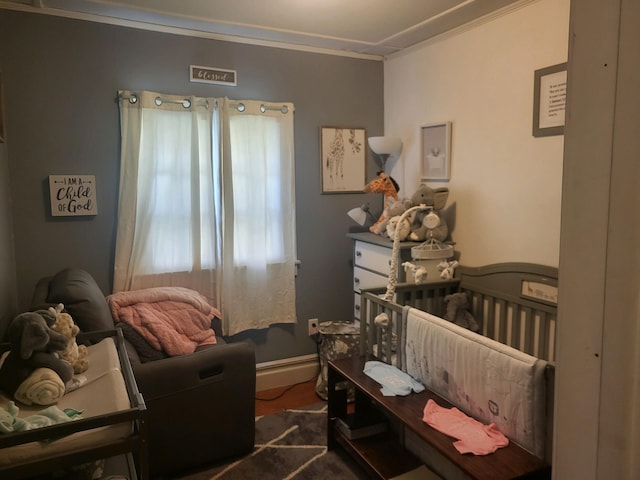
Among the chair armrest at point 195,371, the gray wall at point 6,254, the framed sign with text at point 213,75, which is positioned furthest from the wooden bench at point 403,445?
the framed sign with text at point 213,75

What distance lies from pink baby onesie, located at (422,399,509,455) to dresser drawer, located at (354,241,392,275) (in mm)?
1099

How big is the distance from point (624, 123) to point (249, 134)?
2760 mm

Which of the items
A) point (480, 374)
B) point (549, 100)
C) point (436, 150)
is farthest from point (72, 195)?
point (549, 100)

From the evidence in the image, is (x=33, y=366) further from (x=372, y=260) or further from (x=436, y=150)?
(x=436, y=150)

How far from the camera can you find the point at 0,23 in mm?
2451

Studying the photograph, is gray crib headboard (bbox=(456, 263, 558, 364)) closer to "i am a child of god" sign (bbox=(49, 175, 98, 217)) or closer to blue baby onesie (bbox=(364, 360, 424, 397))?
blue baby onesie (bbox=(364, 360, 424, 397))

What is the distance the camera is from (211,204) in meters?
3.01

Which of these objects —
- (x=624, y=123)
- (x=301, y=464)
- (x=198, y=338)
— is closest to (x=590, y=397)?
(x=624, y=123)

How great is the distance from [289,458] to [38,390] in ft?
4.72

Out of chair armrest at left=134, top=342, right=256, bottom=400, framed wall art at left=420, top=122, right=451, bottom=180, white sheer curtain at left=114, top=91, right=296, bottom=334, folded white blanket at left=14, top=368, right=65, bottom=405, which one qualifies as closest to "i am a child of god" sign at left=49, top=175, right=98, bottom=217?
white sheer curtain at left=114, top=91, right=296, bottom=334

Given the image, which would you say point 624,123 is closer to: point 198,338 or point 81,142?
point 198,338

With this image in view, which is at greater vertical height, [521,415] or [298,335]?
[521,415]

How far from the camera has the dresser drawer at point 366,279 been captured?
3.03 m

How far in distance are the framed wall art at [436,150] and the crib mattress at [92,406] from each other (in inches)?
86.1
